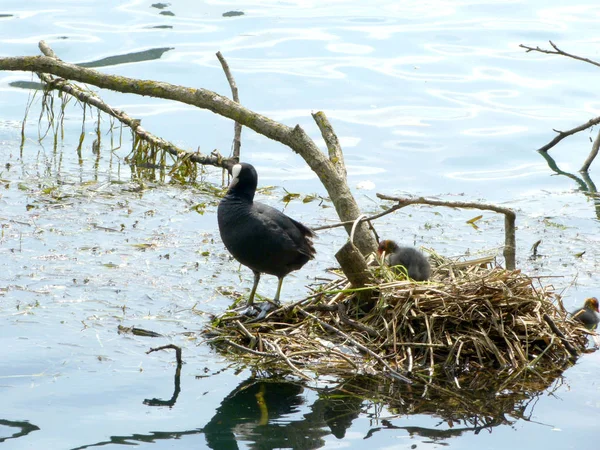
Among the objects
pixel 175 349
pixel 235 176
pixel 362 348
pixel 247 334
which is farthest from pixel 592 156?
pixel 175 349

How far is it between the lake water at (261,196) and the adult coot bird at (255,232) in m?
0.64

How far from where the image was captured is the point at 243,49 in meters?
16.0

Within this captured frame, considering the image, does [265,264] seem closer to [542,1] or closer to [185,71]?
[185,71]

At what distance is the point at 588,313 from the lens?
6629mm

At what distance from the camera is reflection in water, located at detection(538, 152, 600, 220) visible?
10328 mm

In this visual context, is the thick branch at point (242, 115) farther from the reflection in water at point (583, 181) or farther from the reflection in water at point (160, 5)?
the reflection in water at point (160, 5)

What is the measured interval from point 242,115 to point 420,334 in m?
2.42

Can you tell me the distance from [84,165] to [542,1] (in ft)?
39.6

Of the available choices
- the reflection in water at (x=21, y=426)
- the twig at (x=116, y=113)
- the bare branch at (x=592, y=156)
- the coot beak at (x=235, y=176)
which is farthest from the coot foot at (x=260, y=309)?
the bare branch at (x=592, y=156)

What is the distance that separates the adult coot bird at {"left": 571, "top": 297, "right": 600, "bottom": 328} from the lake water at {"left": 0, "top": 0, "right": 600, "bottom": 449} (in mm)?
510

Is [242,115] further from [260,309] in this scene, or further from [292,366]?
[292,366]

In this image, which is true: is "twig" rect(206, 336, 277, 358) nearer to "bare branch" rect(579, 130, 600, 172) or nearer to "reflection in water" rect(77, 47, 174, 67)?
"bare branch" rect(579, 130, 600, 172)

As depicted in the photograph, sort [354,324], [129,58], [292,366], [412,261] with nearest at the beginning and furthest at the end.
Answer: [292,366] → [354,324] → [412,261] → [129,58]

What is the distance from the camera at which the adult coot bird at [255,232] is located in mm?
6039
